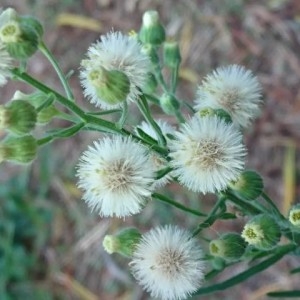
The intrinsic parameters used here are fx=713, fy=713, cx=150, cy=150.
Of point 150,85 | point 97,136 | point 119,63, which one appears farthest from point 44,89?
point 97,136

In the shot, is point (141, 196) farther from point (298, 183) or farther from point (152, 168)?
point (298, 183)

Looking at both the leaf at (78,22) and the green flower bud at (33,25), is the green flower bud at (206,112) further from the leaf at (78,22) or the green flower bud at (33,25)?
the leaf at (78,22)

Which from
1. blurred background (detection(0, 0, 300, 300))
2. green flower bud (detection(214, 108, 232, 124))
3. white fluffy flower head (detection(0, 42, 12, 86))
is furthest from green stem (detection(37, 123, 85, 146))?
blurred background (detection(0, 0, 300, 300))

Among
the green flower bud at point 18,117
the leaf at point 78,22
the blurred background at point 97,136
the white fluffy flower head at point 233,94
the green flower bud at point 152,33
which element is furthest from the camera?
the leaf at point 78,22

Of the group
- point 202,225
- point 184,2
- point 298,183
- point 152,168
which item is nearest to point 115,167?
point 152,168

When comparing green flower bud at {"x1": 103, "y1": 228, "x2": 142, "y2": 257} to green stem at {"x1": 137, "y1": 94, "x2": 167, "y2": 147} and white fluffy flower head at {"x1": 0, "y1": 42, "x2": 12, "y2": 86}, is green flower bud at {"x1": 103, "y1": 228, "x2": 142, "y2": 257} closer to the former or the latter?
green stem at {"x1": 137, "y1": 94, "x2": 167, "y2": 147}

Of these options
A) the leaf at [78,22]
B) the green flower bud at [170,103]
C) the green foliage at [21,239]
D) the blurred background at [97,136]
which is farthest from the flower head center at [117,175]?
the leaf at [78,22]
